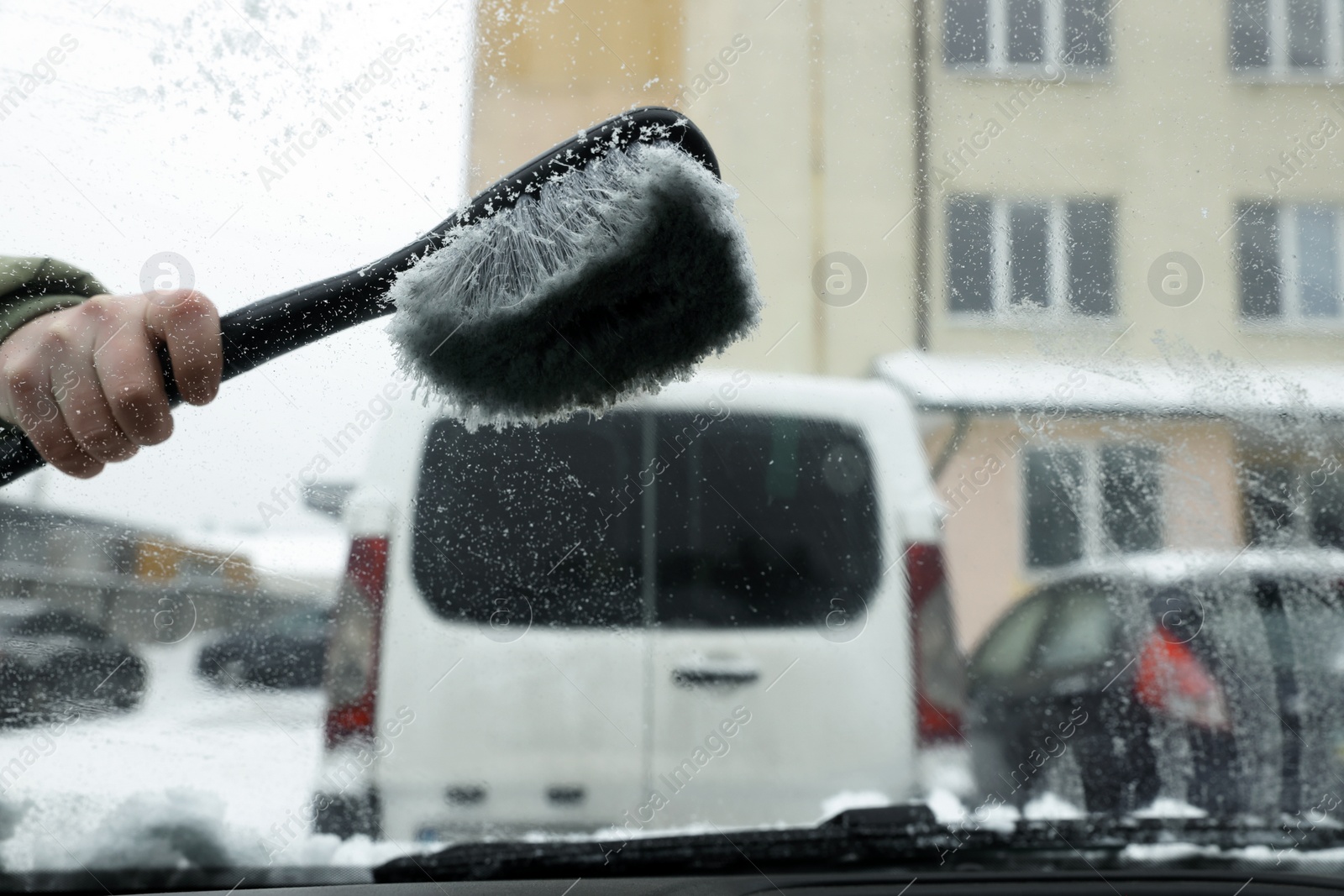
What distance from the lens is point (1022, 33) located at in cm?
160

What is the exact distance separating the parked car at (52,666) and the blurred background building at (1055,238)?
1.05 meters

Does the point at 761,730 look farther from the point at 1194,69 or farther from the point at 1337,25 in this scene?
the point at 1337,25

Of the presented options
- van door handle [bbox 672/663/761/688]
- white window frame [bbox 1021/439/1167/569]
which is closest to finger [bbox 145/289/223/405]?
van door handle [bbox 672/663/761/688]

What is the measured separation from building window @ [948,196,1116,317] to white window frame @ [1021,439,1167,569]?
0.70 ft

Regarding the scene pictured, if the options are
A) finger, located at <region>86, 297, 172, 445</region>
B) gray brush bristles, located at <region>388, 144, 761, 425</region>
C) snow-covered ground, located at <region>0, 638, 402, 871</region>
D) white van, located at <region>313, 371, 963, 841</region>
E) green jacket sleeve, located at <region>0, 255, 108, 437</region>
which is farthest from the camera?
white van, located at <region>313, 371, 963, 841</region>

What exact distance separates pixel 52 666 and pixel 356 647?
41 cm

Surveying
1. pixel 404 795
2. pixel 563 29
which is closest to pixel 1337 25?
pixel 563 29

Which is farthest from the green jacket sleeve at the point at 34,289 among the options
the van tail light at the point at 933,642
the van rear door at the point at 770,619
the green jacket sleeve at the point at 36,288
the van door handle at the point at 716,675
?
the van tail light at the point at 933,642

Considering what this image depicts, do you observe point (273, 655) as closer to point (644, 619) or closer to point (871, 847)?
point (644, 619)

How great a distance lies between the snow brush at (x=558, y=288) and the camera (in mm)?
1020

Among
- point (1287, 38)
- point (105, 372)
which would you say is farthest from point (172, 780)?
point (1287, 38)

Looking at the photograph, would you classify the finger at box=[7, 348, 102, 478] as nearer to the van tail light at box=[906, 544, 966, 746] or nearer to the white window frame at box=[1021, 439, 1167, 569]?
the van tail light at box=[906, 544, 966, 746]

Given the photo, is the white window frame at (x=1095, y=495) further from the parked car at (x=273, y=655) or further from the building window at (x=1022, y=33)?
the parked car at (x=273, y=655)

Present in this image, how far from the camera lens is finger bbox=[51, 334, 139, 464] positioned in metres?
1.13
